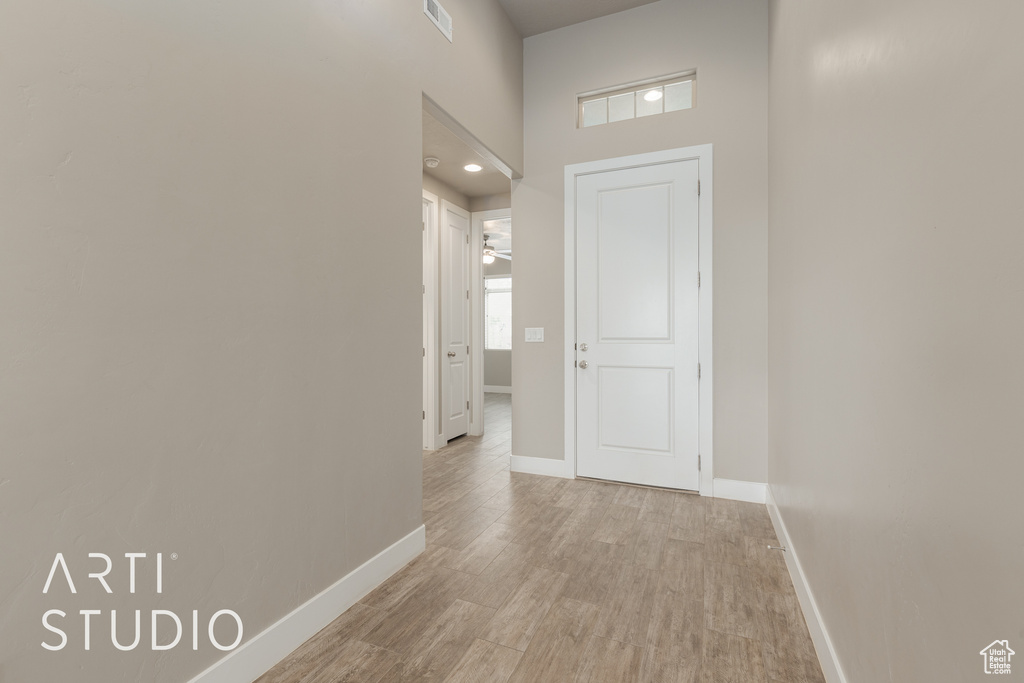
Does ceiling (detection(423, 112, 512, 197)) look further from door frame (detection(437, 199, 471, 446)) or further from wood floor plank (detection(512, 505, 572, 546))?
wood floor plank (detection(512, 505, 572, 546))

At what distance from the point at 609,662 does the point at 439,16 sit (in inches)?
115

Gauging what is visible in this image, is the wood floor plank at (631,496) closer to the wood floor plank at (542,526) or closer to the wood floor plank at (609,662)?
the wood floor plank at (542,526)

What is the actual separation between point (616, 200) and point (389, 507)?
2.49 metres

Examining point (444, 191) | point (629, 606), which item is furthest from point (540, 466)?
point (444, 191)

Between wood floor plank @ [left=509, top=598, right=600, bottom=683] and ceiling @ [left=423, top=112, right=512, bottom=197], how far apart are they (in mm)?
2785

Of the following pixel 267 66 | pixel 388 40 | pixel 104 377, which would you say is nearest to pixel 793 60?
pixel 388 40

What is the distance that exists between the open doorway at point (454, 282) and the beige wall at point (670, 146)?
85cm

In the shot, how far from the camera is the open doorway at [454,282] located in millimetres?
4387

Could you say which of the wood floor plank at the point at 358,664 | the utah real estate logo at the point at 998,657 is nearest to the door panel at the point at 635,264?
the wood floor plank at the point at 358,664

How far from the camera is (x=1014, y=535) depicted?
58 cm

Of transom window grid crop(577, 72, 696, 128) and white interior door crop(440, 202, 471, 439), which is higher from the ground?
transom window grid crop(577, 72, 696, 128)

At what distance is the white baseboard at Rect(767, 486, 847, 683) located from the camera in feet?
4.53

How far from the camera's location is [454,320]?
482 cm

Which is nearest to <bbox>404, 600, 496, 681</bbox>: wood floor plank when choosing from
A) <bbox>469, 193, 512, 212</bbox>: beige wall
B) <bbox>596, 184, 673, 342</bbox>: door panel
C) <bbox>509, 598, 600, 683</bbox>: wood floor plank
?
<bbox>509, 598, 600, 683</bbox>: wood floor plank
